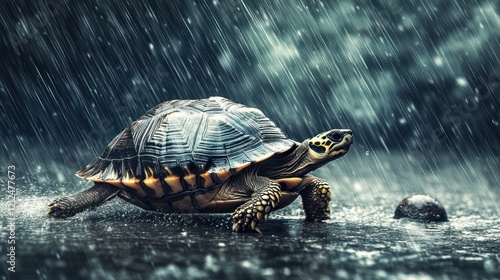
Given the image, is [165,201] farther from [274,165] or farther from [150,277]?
[150,277]

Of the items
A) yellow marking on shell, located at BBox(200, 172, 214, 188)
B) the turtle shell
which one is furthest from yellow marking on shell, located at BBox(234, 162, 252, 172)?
yellow marking on shell, located at BBox(200, 172, 214, 188)

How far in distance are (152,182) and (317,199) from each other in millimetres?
1883

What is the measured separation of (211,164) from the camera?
16.3 feet

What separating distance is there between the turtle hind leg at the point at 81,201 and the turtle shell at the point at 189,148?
0.17 metres

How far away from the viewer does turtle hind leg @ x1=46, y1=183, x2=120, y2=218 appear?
5.42 meters

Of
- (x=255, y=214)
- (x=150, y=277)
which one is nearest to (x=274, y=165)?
(x=255, y=214)

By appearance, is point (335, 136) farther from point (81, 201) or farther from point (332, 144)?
point (81, 201)

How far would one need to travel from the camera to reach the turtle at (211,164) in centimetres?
499

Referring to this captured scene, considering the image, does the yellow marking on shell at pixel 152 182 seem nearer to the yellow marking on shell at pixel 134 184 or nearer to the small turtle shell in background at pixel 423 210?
the yellow marking on shell at pixel 134 184

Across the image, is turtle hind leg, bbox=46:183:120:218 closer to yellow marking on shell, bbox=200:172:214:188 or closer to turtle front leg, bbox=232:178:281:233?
yellow marking on shell, bbox=200:172:214:188

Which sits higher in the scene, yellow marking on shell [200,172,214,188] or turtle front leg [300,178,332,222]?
yellow marking on shell [200,172,214,188]

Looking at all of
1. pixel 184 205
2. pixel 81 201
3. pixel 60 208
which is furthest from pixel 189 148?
Result: pixel 60 208

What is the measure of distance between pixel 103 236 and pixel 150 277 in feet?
4.90

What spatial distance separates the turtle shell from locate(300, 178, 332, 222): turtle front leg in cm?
69
